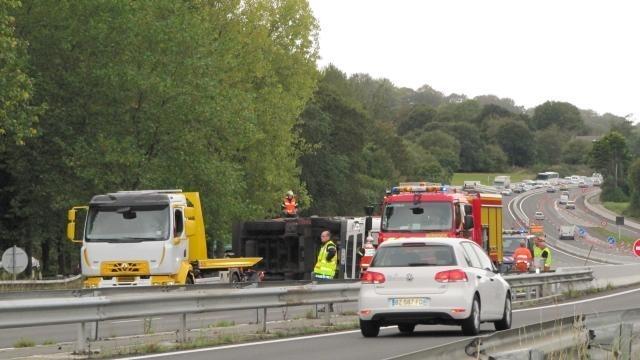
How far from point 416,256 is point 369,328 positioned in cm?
137

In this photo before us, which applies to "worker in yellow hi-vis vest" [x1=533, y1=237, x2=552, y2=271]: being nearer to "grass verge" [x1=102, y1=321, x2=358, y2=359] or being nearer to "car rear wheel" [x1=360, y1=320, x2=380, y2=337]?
"grass verge" [x1=102, y1=321, x2=358, y2=359]

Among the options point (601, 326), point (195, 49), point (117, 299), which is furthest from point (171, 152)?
point (601, 326)

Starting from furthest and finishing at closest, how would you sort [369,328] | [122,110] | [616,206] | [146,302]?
[616,206]
[122,110]
[369,328]
[146,302]

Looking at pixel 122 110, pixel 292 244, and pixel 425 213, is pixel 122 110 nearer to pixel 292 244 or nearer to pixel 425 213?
pixel 292 244

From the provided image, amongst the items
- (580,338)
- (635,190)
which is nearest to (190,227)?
(580,338)

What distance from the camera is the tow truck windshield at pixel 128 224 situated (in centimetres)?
2898

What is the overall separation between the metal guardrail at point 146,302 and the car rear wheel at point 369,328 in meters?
1.63

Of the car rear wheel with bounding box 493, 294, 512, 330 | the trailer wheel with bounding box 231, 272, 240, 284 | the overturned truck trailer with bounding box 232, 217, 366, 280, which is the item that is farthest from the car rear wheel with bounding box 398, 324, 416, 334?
the overturned truck trailer with bounding box 232, 217, 366, 280

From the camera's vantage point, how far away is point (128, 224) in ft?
95.3

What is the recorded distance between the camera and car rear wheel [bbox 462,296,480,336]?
19.7 meters

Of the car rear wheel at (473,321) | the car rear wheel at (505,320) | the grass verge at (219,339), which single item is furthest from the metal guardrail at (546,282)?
the car rear wheel at (473,321)

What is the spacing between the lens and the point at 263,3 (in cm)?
6806

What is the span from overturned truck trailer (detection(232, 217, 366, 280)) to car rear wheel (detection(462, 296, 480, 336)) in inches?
679

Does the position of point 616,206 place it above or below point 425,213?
below
